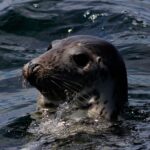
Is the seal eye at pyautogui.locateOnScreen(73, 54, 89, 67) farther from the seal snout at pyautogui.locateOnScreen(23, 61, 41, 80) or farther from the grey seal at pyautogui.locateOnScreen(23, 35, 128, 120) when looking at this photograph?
the seal snout at pyautogui.locateOnScreen(23, 61, 41, 80)

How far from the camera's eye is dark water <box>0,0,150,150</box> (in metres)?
7.11

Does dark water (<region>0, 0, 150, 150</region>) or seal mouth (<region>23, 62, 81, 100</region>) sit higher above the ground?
A: seal mouth (<region>23, 62, 81, 100</region>)

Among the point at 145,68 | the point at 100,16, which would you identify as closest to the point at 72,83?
the point at 145,68

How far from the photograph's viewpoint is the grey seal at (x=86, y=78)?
23.9 ft

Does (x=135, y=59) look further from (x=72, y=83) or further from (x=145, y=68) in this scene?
(x=72, y=83)

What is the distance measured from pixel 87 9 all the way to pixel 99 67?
646cm

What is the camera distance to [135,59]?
37.1ft

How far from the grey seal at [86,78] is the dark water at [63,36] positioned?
0.23 meters

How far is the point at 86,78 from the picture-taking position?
24.2 feet

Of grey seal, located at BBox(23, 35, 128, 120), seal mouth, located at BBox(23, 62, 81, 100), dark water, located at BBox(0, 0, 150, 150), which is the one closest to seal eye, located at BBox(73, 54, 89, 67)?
grey seal, located at BBox(23, 35, 128, 120)

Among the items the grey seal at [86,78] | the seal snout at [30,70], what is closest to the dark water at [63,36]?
the grey seal at [86,78]

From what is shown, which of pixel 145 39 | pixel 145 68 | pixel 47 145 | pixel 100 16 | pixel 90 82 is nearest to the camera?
pixel 47 145

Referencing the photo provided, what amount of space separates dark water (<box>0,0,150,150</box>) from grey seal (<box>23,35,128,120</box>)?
0.23 metres

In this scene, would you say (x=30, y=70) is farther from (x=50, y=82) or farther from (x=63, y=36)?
(x=63, y=36)
